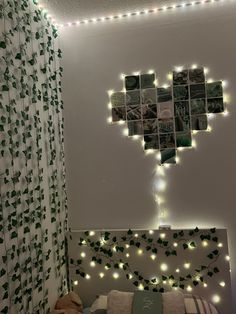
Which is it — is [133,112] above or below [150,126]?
above

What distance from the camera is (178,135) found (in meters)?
2.66

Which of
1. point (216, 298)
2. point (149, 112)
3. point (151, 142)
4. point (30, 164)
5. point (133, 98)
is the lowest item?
point (216, 298)

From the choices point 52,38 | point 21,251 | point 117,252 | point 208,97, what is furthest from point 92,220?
point 52,38

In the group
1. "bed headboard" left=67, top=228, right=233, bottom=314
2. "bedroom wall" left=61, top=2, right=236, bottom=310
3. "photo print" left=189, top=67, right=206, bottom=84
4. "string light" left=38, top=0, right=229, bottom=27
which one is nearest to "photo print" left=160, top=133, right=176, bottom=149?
"bedroom wall" left=61, top=2, right=236, bottom=310

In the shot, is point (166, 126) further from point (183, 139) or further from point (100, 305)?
point (100, 305)

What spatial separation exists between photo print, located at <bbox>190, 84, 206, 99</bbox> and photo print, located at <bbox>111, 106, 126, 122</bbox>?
558 mm

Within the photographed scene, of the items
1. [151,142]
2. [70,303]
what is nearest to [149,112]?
[151,142]

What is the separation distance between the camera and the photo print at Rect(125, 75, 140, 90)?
2732 mm

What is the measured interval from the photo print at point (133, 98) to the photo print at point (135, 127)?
16cm

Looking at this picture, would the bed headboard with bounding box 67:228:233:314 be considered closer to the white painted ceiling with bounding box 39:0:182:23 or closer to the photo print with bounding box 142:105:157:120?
the photo print with bounding box 142:105:157:120

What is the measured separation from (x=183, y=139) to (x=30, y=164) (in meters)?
1.19

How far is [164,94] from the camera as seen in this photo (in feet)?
8.82

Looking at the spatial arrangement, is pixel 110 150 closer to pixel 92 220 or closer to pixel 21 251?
pixel 92 220

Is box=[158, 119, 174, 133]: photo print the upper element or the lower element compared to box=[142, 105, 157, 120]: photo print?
lower
